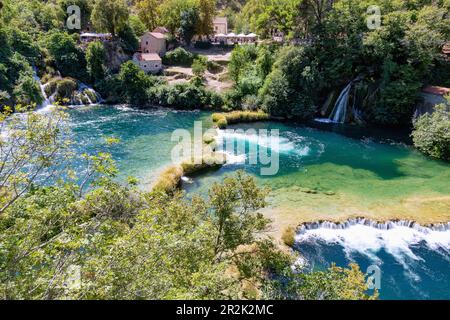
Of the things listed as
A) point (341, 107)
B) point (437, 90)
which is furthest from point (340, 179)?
point (437, 90)

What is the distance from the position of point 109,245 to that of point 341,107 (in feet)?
146

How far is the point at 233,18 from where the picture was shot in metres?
103

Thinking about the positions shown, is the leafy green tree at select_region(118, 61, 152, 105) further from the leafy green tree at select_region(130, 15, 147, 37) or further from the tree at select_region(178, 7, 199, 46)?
the tree at select_region(178, 7, 199, 46)

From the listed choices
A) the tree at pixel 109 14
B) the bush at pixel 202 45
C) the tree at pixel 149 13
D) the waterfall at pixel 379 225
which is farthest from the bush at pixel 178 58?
the waterfall at pixel 379 225

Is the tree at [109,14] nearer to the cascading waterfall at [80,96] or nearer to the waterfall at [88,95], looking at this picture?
the cascading waterfall at [80,96]

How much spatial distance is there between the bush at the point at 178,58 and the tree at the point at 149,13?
593 inches

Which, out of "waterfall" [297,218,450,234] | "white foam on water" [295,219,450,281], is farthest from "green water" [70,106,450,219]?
"white foam on water" [295,219,450,281]

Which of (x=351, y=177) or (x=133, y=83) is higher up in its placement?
(x=133, y=83)

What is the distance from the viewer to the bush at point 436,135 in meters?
36.9

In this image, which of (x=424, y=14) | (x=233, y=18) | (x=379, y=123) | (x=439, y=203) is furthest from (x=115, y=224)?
(x=233, y=18)

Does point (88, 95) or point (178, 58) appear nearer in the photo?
point (88, 95)

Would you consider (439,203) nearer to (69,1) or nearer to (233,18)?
(69,1)

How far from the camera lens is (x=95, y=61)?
196 ft

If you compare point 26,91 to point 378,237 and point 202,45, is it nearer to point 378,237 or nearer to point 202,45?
point 202,45
